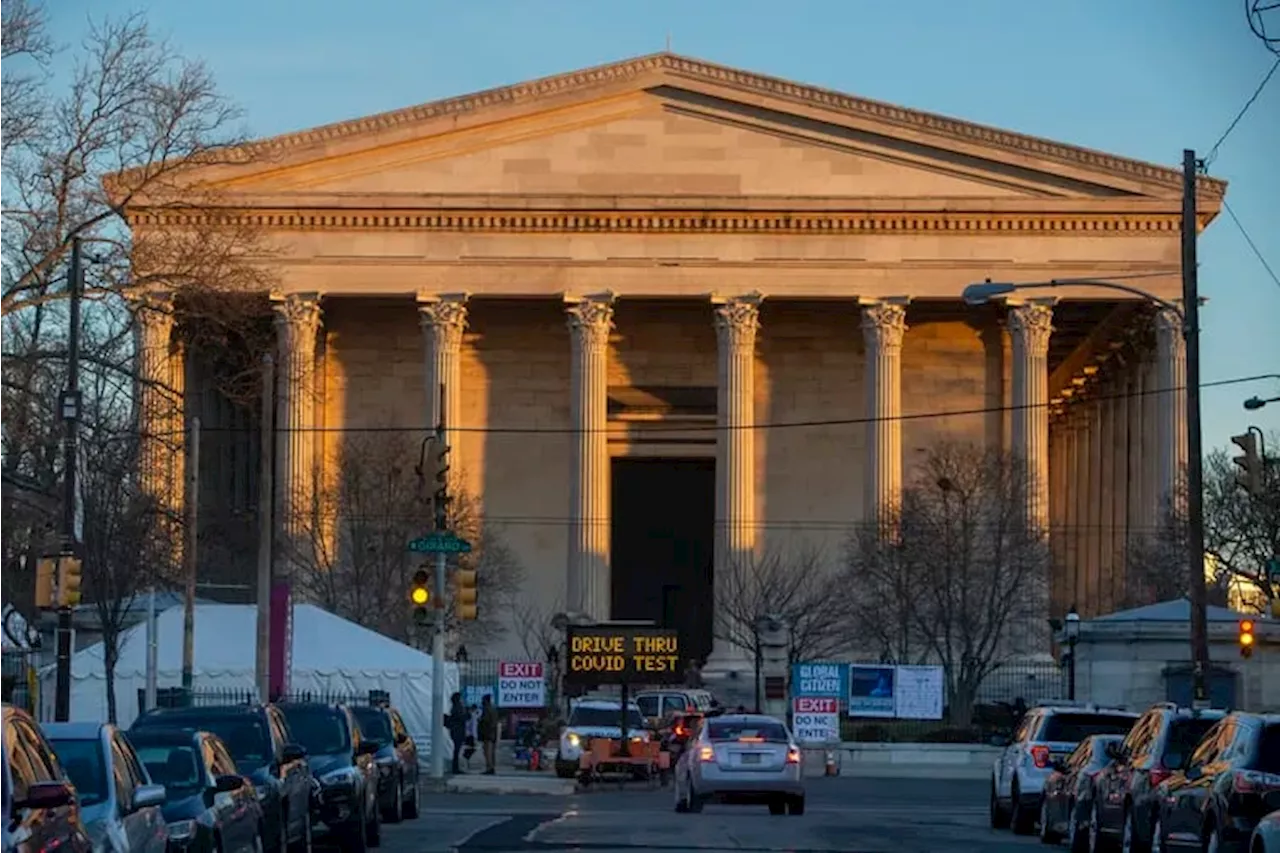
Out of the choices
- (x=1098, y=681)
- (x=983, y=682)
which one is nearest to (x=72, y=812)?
(x=1098, y=681)

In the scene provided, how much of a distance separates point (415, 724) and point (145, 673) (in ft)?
21.7

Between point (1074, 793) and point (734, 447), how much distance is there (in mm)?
53651

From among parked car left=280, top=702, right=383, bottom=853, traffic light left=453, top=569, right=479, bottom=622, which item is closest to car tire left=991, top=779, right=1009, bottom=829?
parked car left=280, top=702, right=383, bottom=853

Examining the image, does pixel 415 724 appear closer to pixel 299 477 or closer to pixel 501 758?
pixel 501 758

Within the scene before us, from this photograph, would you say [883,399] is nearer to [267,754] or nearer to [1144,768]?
[1144,768]

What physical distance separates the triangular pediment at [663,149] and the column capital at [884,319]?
3308mm

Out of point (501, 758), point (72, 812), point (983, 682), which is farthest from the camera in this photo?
point (983, 682)

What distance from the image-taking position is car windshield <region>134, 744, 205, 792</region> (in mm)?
20594

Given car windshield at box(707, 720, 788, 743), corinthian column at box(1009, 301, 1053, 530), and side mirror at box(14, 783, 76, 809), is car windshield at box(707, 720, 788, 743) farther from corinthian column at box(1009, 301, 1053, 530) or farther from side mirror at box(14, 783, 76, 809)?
corinthian column at box(1009, 301, 1053, 530)

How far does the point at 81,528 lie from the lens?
52219 mm

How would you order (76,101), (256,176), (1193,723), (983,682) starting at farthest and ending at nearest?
(256,176) → (983,682) → (76,101) → (1193,723)

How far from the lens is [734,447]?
82875 mm

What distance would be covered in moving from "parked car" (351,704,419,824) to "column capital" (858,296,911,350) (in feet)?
158

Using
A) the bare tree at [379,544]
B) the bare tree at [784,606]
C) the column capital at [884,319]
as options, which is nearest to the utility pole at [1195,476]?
the bare tree at [379,544]
